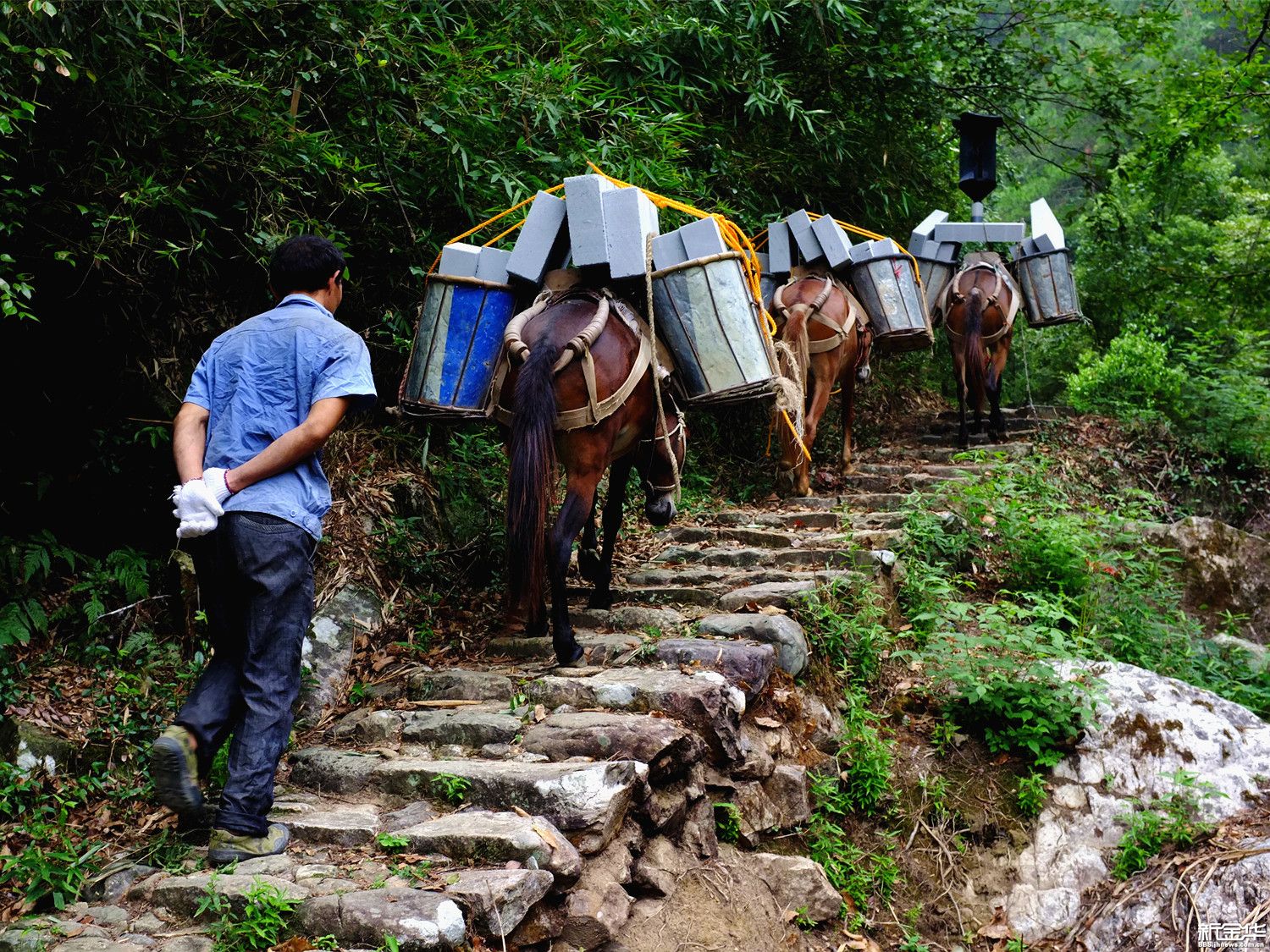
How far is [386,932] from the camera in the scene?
105 inches

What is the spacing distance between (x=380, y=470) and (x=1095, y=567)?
14.3ft

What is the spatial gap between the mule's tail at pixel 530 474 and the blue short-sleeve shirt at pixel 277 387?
0.89 m

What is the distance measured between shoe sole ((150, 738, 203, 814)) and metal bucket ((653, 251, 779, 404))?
2774mm

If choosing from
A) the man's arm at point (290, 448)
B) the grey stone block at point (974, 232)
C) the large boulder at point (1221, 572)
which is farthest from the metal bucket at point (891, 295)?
the man's arm at point (290, 448)

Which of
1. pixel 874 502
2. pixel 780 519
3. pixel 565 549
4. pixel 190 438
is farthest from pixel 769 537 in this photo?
pixel 190 438

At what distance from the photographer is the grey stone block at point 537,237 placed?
4.77m

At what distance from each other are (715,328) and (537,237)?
938 mm

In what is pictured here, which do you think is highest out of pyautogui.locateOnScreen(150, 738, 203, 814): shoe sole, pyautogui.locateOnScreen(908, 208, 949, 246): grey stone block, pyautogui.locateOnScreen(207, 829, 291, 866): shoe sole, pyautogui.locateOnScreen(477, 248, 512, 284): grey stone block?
pyautogui.locateOnScreen(908, 208, 949, 246): grey stone block

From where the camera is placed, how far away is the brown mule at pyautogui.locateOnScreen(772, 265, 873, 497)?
26.5ft

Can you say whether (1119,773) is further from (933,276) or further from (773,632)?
(933,276)

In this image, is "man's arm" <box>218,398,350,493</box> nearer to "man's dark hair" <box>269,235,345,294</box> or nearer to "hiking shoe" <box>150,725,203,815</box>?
"man's dark hair" <box>269,235,345,294</box>

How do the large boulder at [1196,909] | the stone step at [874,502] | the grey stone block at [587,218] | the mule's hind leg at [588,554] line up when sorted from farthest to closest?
the stone step at [874,502], the mule's hind leg at [588,554], the grey stone block at [587,218], the large boulder at [1196,909]

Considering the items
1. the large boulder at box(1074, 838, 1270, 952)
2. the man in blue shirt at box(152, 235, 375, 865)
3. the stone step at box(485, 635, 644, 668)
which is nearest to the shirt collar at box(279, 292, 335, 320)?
the man in blue shirt at box(152, 235, 375, 865)

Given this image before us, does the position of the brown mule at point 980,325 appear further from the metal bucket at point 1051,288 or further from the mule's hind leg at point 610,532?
the mule's hind leg at point 610,532
